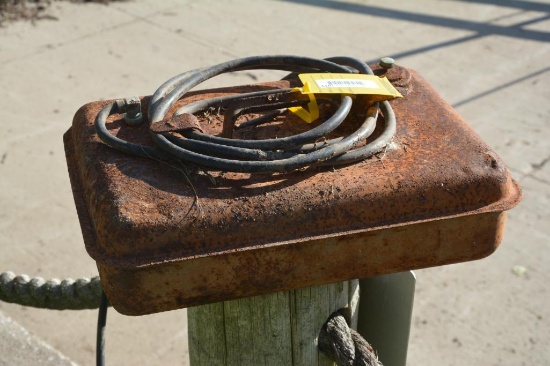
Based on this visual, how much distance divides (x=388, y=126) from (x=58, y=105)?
3.11m

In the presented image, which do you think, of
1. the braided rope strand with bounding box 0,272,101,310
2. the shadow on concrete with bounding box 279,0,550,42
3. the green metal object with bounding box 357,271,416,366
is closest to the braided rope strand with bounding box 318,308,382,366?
the green metal object with bounding box 357,271,416,366

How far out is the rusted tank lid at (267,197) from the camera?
48.4 inches

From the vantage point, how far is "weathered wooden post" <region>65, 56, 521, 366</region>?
124cm

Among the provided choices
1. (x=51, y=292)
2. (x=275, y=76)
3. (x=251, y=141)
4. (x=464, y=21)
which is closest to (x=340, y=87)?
(x=251, y=141)

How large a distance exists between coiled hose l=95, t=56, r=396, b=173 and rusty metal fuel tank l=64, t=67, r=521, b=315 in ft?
0.09

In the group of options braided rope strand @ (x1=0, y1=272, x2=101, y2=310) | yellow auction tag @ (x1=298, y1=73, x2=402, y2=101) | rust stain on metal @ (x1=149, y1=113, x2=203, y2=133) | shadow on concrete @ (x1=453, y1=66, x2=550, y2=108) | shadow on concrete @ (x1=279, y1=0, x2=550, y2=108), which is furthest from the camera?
shadow on concrete @ (x1=279, y1=0, x2=550, y2=108)

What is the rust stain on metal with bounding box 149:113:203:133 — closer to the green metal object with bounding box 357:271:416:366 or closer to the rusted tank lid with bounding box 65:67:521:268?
the rusted tank lid with bounding box 65:67:521:268

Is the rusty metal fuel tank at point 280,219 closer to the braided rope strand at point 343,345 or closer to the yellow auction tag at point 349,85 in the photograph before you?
the yellow auction tag at point 349,85

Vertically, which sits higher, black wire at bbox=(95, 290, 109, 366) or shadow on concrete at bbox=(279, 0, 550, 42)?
black wire at bbox=(95, 290, 109, 366)

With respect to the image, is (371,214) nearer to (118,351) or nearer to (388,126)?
(388,126)

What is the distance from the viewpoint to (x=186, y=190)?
128 centimetres

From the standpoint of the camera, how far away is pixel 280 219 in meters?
1.26

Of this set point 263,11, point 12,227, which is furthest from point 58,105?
point 263,11

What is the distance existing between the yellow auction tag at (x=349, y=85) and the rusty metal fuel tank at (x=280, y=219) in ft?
0.32
